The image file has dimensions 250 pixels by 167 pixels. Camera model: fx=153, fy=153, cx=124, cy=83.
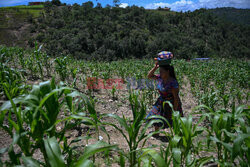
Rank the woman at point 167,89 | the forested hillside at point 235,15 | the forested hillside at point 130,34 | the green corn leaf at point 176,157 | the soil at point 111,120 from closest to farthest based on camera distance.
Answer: the green corn leaf at point 176,157 < the soil at point 111,120 < the woman at point 167,89 < the forested hillside at point 130,34 < the forested hillside at point 235,15

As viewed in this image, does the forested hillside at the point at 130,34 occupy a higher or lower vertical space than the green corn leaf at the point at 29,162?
higher

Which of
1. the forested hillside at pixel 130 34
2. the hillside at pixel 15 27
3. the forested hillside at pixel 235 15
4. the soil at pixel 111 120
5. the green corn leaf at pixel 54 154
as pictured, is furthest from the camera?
the forested hillside at pixel 235 15

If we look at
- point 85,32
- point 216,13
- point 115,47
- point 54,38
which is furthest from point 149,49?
point 216,13

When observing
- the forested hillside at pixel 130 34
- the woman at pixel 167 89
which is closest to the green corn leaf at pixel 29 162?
the woman at pixel 167 89

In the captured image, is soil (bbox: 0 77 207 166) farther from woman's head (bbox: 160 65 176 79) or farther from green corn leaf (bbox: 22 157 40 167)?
woman's head (bbox: 160 65 176 79)

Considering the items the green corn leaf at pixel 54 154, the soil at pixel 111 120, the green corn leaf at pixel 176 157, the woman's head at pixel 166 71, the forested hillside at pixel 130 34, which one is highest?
the forested hillside at pixel 130 34

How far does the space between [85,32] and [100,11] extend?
51.2ft

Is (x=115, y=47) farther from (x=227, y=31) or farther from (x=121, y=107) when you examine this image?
(x=227, y=31)

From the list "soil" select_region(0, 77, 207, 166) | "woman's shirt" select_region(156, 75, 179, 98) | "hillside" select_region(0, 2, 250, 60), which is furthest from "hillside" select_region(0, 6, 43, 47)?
"woman's shirt" select_region(156, 75, 179, 98)

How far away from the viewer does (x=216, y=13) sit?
57594mm

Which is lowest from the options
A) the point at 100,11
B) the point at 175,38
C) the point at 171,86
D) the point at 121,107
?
the point at 121,107

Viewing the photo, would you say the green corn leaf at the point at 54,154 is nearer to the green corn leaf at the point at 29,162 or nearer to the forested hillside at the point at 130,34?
the green corn leaf at the point at 29,162

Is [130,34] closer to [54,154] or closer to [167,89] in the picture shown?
[167,89]

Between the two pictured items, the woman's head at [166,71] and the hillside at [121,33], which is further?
the hillside at [121,33]
